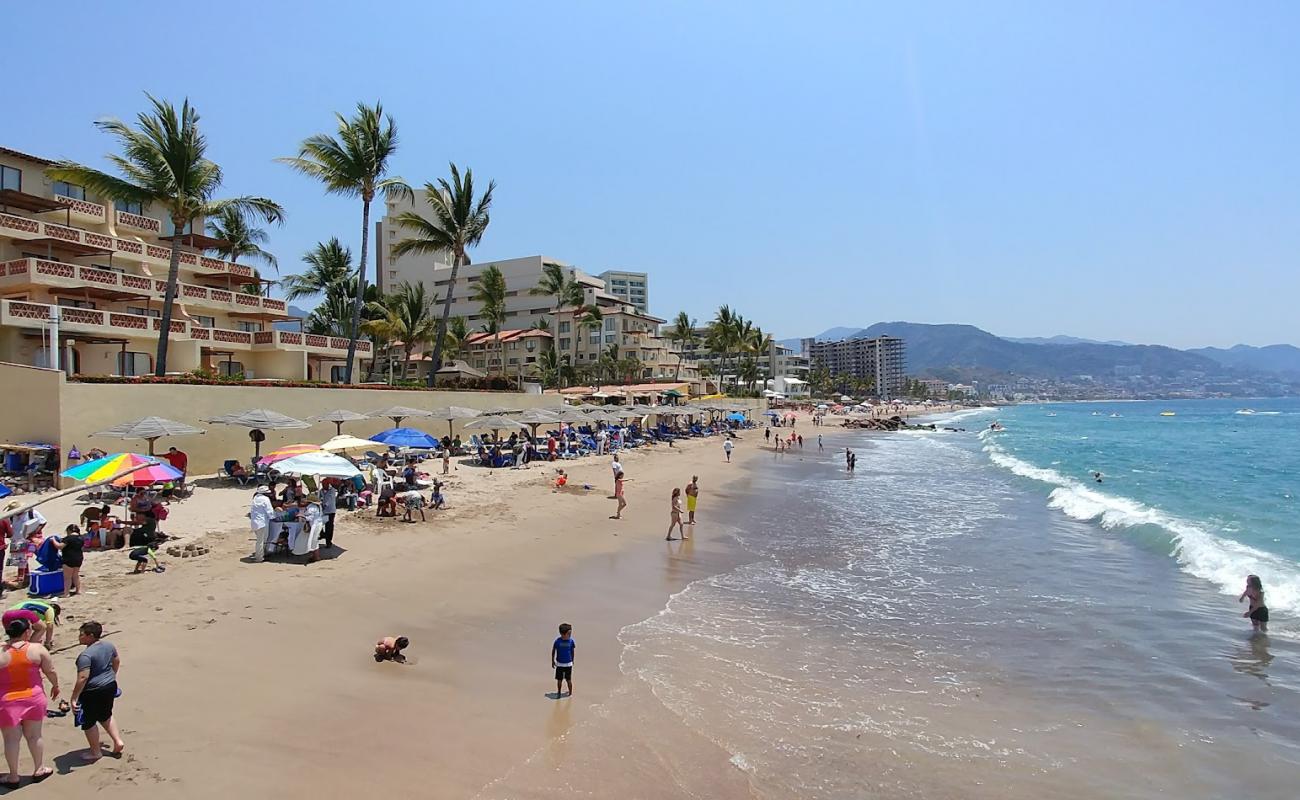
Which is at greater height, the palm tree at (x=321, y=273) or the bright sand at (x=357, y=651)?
the palm tree at (x=321, y=273)

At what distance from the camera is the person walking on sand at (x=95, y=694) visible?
548 cm

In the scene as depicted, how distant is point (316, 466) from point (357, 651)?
234 inches

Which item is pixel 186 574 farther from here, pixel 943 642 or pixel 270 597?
pixel 943 642

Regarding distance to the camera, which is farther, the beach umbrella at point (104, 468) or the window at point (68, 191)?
the window at point (68, 191)

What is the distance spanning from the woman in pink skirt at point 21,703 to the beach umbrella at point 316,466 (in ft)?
25.4

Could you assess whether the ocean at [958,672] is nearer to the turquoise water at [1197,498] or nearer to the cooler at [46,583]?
the turquoise water at [1197,498]

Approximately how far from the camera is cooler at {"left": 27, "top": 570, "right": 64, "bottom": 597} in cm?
912

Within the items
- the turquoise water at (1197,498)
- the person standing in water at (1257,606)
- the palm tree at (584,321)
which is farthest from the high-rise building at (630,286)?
the person standing in water at (1257,606)

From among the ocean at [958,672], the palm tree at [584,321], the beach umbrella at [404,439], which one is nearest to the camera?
the ocean at [958,672]

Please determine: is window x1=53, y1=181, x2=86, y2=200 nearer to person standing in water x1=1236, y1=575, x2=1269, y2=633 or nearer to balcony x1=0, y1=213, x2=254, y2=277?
balcony x1=0, y1=213, x2=254, y2=277

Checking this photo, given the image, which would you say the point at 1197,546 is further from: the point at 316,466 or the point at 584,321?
the point at 584,321

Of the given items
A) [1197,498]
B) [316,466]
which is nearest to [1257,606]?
[316,466]


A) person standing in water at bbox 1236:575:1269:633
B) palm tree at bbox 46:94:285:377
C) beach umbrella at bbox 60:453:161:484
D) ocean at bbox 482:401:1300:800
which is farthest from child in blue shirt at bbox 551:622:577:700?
palm tree at bbox 46:94:285:377

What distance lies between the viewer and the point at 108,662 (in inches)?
224
